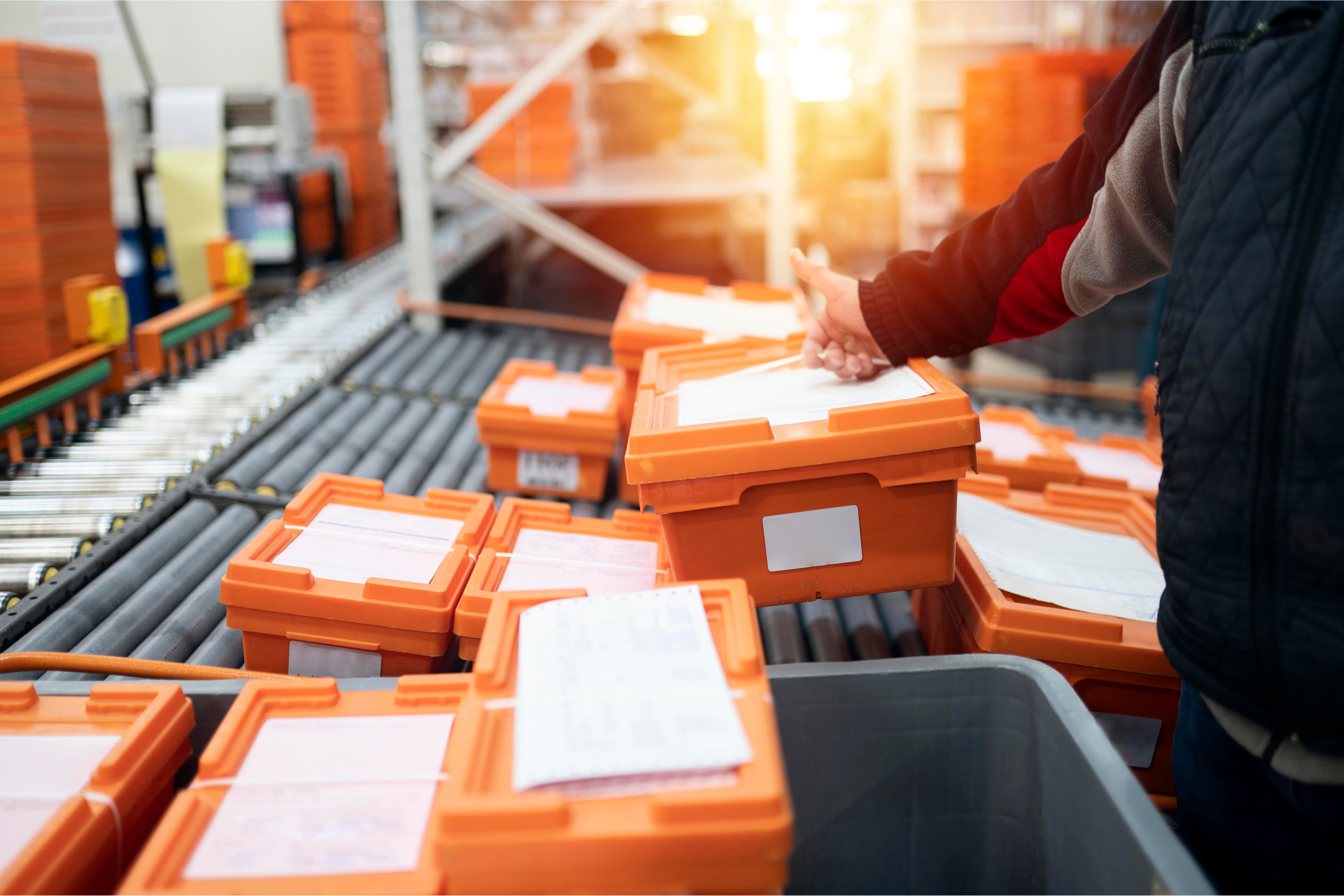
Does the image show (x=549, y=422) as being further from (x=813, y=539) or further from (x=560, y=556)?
(x=813, y=539)

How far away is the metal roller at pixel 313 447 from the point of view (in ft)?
7.22

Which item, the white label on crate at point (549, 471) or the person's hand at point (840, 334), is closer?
the person's hand at point (840, 334)

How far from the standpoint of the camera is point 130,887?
795mm

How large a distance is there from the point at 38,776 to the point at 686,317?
68.8 inches

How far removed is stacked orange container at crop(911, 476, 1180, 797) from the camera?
1258mm

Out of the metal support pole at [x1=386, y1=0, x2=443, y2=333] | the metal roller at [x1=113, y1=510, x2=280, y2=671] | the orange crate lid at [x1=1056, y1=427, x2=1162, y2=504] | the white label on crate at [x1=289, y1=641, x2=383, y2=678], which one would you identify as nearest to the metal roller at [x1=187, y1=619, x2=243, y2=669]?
→ the metal roller at [x1=113, y1=510, x2=280, y2=671]

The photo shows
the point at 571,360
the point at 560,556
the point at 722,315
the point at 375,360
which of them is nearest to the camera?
the point at 560,556

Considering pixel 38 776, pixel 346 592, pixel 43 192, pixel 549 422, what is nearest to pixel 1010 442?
pixel 549 422

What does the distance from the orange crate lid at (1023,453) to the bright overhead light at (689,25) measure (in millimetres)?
5433

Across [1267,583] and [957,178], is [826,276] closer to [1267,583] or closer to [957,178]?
→ [1267,583]

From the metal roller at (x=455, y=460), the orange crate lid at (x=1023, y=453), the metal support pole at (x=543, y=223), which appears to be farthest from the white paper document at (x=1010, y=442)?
the metal support pole at (x=543, y=223)

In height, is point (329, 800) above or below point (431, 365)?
below

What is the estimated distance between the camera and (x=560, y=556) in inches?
58.3

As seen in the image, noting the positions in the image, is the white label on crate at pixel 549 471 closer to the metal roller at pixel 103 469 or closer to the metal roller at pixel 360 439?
the metal roller at pixel 360 439
